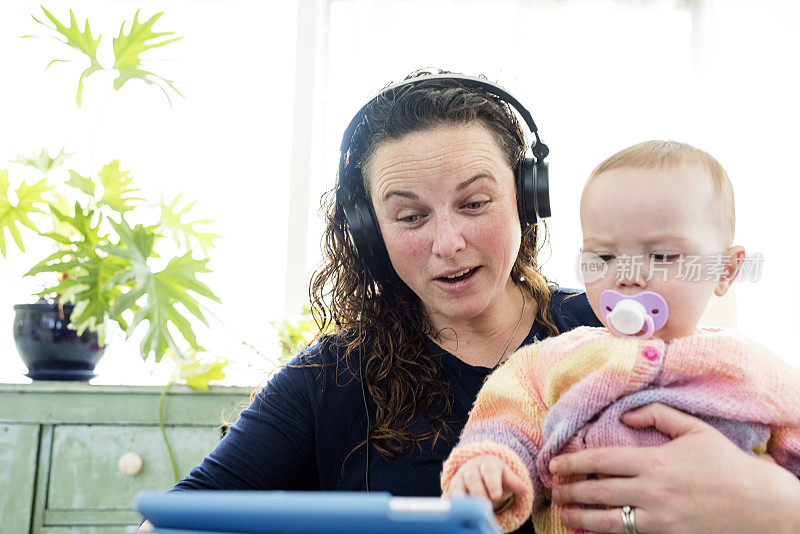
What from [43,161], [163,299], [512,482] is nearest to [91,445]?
[163,299]

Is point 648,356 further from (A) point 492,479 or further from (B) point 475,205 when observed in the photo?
(B) point 475,205

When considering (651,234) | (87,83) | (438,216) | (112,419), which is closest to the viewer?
(651,234)

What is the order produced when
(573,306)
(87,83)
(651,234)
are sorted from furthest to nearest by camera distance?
(87,83)
(573,306)
(651,234)

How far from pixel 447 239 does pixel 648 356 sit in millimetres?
379

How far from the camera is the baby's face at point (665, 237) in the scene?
828mm

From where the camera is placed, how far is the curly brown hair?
3.83ft

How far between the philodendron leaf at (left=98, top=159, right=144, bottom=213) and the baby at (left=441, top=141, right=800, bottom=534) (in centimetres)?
143

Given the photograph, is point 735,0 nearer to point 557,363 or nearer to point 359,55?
point 359,55

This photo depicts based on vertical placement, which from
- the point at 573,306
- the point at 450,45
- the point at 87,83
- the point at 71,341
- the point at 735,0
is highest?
the point at 735,0

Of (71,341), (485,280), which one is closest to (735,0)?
(485,280)

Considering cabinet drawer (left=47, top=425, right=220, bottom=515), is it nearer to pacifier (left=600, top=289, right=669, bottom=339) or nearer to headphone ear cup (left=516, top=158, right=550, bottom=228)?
headphone ear cup (left=516, top=158, right=550, bottom=228)

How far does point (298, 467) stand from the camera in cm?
120

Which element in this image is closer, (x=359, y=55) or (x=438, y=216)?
(x=438, y=216)

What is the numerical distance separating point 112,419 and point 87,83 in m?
1.31
